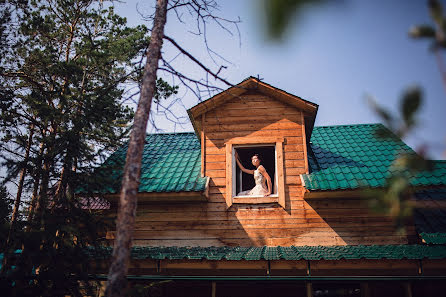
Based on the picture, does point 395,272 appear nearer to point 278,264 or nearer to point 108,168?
point 278,264

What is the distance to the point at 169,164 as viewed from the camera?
391 inches

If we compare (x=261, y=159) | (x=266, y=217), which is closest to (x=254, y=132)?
(x=261, y=159)

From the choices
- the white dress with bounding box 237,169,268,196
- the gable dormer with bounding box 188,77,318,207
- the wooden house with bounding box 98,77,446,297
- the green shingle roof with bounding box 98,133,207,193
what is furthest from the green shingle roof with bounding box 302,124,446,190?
the green shingle roof with bounding box 98,133,207,193

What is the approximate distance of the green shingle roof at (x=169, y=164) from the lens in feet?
28.1

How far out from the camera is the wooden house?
24.2ft

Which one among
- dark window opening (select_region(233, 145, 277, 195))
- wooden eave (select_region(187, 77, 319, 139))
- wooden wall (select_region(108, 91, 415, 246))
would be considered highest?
wooden eave (select_region(187, 77, 319, 139))

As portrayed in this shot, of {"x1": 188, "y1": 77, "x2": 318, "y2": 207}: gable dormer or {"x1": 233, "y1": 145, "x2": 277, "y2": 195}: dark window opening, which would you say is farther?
{"x1": 233, "y1": 145, "x2": 277, "y2": 195}: dark window opening

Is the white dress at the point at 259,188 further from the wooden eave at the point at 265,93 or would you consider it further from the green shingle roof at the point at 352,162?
the wooden eave at the point at 265,93

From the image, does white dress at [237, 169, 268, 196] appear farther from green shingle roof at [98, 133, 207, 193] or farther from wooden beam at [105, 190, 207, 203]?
green shingle roof at [98, 133, 207, 193]

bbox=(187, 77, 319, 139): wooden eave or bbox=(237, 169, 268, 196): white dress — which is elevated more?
bbox=(187, 77, 319, 139): wooden eave

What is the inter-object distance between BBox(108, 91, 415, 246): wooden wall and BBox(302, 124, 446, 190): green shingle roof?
536 mm

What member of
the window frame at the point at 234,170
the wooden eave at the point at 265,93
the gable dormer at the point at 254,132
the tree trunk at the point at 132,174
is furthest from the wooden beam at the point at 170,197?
the tree trunk at the point at 132,174

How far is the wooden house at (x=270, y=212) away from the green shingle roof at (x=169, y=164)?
6 cm

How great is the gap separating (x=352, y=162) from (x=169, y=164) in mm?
5330
